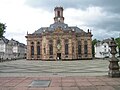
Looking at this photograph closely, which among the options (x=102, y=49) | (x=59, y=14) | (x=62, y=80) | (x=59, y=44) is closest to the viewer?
(x=62, y=80)

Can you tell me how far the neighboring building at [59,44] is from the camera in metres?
86.5

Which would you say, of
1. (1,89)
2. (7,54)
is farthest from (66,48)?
(1,89)

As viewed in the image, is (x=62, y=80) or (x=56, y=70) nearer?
(x=62, y=80)

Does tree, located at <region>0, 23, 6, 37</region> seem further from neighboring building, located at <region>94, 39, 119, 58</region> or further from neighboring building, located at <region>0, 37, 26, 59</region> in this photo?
neighboring building, located at <region>94, 39, 119, 58</region>

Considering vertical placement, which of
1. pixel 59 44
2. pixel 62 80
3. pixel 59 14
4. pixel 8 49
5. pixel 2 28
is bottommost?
pixel 62 80

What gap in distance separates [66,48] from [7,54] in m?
45.9

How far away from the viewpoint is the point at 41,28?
10194 centimetres

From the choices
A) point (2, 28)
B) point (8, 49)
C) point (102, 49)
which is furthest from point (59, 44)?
point (102, 49)

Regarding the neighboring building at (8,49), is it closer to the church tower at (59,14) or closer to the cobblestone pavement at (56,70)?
the church tower at (59,14)

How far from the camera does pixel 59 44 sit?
8700 centimetres

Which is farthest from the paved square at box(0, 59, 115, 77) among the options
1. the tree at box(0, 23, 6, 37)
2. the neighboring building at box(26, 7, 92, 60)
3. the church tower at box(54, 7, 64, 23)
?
the church tower at box(54, 7, 64, 23)

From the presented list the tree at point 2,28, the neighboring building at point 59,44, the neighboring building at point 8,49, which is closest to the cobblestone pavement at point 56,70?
the tree at point 2,28

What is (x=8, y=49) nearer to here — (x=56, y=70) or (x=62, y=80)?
(x=56, y=70)

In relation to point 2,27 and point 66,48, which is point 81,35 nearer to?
point 66,48
